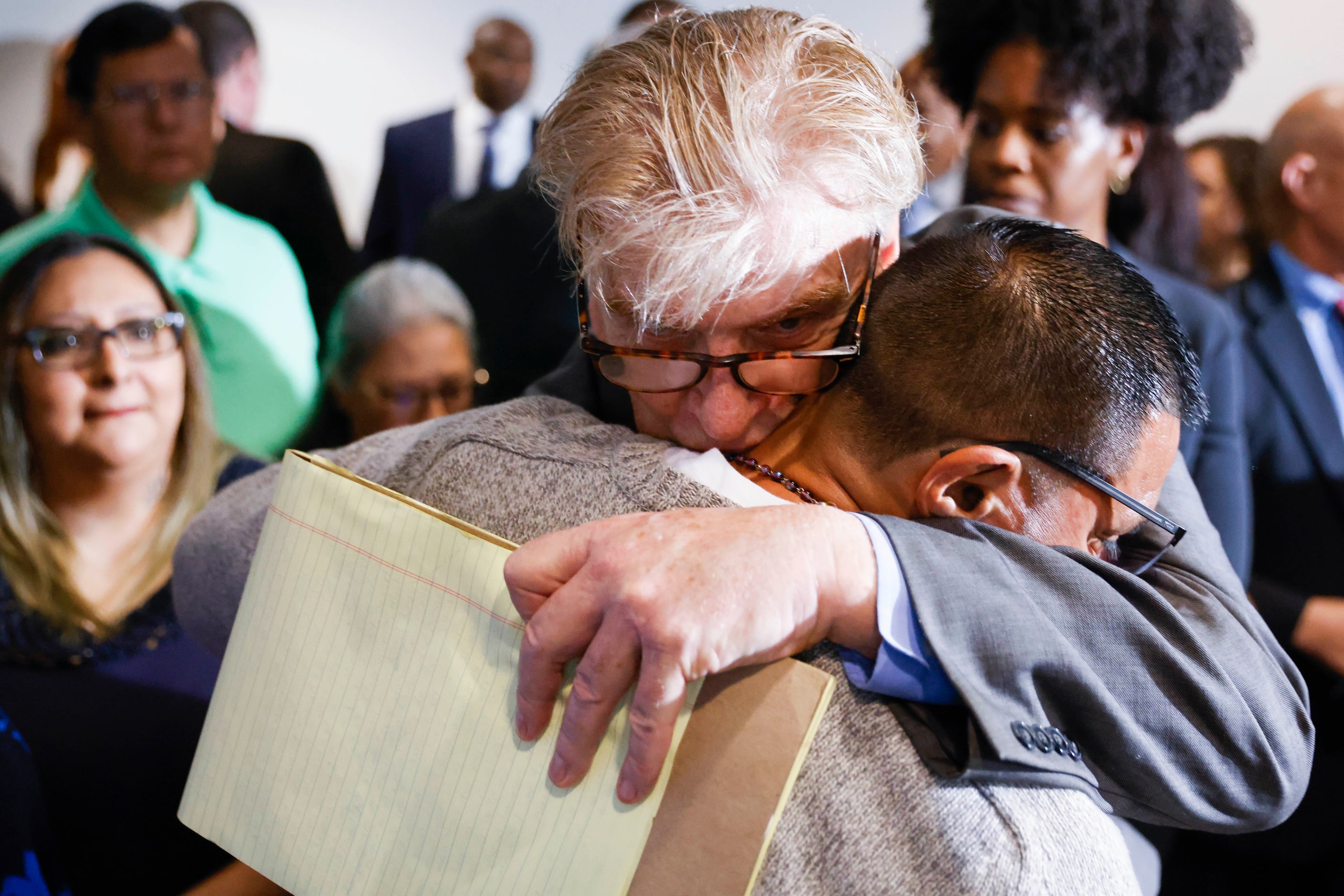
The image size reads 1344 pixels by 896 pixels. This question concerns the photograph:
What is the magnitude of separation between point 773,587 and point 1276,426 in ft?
5.83

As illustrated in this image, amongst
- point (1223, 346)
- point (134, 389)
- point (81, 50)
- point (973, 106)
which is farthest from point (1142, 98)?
point (81, 50)

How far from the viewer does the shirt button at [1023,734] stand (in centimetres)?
58

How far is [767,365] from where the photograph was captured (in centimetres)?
80

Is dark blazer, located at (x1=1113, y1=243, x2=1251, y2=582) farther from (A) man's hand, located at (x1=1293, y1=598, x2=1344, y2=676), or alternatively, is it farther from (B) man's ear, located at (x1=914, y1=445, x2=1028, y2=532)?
(B) man's ear, located at (x1=914, y1=445, x2=1028, y2=532)

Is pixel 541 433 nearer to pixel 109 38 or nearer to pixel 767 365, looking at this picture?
pixel 767 365

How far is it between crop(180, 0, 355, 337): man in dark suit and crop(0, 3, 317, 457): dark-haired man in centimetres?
7

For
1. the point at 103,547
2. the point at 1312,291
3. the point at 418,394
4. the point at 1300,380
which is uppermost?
the point at 1312,291

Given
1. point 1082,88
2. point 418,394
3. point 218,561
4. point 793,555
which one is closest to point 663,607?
point 793,555

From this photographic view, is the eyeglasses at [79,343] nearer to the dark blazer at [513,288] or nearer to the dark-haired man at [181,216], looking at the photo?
the dark-haired man at [181,216]

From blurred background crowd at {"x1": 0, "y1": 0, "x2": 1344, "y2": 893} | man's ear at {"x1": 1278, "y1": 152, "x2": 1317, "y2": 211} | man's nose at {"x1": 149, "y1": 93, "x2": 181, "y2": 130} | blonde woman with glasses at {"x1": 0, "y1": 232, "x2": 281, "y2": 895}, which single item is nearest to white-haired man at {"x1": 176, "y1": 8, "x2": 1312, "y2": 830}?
blurred background crowd at {"x1": 0, "y1": 0, "x2": 1344, "y2": 893}

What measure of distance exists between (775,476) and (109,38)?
86.4 inches

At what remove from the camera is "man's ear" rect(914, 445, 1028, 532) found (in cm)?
71

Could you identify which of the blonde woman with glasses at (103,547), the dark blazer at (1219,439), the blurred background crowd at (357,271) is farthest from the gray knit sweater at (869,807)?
the blonde woman with glasses at (103,547)

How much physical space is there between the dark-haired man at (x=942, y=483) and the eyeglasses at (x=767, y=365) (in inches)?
0.6
